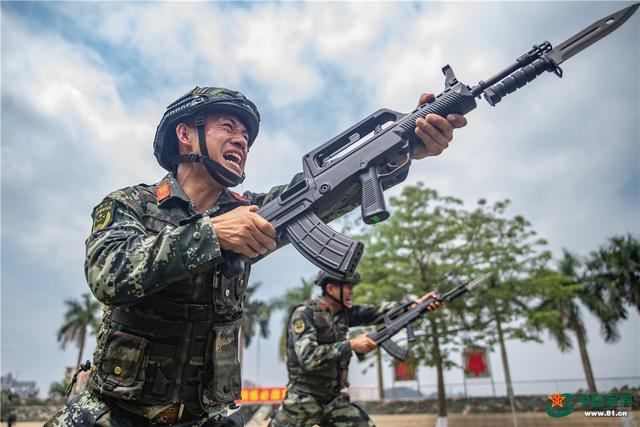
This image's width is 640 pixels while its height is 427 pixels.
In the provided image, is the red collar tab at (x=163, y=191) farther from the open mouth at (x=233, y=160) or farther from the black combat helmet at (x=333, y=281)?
the black combat helmet at (x=333, y=281)

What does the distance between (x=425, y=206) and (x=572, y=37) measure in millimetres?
15433

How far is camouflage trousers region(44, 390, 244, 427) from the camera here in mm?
2109

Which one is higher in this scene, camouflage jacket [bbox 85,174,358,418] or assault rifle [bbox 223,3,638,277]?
assault rifle [bbox 223,3,638,277]

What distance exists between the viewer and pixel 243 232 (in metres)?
2.04

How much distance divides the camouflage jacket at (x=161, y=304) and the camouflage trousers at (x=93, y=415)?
0.21ft

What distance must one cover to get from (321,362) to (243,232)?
4.20 metres

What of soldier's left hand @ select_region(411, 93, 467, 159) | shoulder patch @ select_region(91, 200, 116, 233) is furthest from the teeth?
soldier's left hand @ select_region(411, 93, 467, 159)

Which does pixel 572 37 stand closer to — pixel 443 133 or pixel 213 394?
pixel 443 133

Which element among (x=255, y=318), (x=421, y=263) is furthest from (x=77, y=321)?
(x=421, y=263)

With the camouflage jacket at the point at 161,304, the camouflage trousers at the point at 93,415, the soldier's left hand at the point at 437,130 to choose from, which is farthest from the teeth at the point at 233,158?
the camouflage trousers at the point at 93,415

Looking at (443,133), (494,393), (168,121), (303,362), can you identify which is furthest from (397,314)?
(494,393)

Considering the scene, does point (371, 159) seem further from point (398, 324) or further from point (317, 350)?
point (398, 324)

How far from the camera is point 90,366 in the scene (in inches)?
96.4

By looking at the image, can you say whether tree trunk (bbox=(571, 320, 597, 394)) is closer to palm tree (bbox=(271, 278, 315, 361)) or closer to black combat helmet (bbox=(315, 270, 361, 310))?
A: palm tree (bbox=(271, 278, 315, 361))
